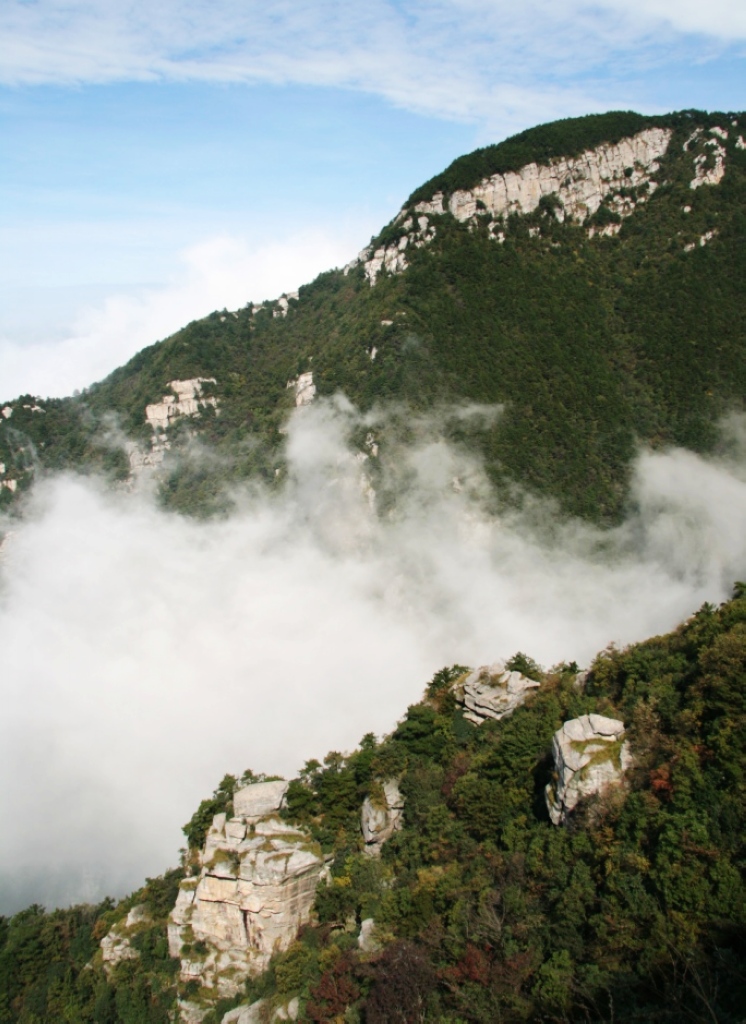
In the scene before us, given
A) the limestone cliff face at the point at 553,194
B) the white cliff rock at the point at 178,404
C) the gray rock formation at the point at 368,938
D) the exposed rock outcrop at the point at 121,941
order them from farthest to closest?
the white cliff rock at the point at 178,404
the limestone cliff face at the point at 553,194
the exposed rock outcrop at the point at 121,941
the gray rock formation at the point at 368,938

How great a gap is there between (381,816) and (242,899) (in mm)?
7947

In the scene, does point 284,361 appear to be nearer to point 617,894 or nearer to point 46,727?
point 46,727

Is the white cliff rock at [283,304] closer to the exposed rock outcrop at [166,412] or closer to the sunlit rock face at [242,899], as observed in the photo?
the exposed rock outcrop at [166,412]

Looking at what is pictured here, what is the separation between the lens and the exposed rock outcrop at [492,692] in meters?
44.7

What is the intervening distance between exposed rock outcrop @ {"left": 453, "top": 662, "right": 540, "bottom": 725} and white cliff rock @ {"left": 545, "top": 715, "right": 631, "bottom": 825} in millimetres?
9556

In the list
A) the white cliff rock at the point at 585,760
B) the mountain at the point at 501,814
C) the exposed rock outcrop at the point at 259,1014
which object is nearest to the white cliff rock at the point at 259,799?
the mountain at the point at 501,814

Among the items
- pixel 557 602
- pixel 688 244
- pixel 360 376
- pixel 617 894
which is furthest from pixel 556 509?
pixel 617 894

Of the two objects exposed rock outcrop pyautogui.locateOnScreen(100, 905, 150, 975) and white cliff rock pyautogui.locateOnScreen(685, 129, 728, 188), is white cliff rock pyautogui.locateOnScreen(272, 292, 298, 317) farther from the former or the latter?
exposed rock outcrop pyautogui.locateOnScreen(100, 905, 150, 975)

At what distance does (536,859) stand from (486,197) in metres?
104

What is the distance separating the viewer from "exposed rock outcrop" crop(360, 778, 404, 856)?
4081 centimetres

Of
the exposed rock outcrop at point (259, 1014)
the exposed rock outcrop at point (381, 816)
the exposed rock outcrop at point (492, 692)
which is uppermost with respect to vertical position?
the exposed rock outcrop at point (492, 692)

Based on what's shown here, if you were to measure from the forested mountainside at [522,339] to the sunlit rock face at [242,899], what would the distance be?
5739 cm

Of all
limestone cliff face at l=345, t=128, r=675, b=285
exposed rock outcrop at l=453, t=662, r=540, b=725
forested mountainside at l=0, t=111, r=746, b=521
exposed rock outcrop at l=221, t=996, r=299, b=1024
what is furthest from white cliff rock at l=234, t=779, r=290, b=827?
limestone cliff face at l=345, t=128, r=675, b=285

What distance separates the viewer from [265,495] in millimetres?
108312
